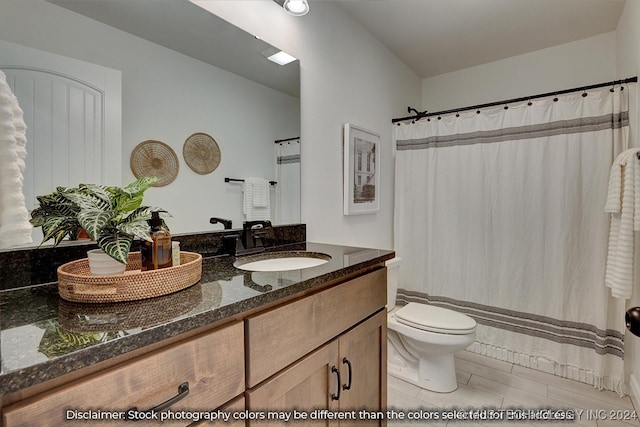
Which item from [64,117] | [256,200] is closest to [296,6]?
[256,200]

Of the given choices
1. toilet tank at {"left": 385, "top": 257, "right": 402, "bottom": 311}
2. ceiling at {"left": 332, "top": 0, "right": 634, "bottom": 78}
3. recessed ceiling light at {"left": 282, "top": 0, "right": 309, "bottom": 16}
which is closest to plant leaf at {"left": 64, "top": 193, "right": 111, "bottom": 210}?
recessed ceiling light at {"left": 282, "top": 0, "right": 309, "bottom": 16}

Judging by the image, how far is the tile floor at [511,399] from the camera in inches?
63.9

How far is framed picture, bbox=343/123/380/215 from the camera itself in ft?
6.77

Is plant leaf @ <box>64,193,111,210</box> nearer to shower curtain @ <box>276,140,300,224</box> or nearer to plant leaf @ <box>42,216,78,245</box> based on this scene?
plant leaf @ <box>42,216,78,245</box>

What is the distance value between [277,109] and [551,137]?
183 centimetres

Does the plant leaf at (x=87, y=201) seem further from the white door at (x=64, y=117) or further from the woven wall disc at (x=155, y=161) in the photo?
the woven wall disc at (x=155, y=161)

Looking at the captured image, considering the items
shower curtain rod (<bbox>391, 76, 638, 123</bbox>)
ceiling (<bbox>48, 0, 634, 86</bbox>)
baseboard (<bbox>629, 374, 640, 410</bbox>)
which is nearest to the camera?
ceiling (<bbox>48, 0, 634, 86</bbox>)

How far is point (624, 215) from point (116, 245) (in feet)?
7.27

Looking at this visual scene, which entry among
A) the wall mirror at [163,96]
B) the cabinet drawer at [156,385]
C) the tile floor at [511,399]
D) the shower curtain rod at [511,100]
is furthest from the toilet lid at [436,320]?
the shower curtain rod at [511,100]

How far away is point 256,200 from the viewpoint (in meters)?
1.51

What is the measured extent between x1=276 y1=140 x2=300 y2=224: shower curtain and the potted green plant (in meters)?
0.82

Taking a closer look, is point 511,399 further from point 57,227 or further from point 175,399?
point 57,227

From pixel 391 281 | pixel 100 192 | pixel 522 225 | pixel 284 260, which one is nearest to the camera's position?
pixel 100 192

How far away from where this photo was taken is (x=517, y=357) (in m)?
2.19
